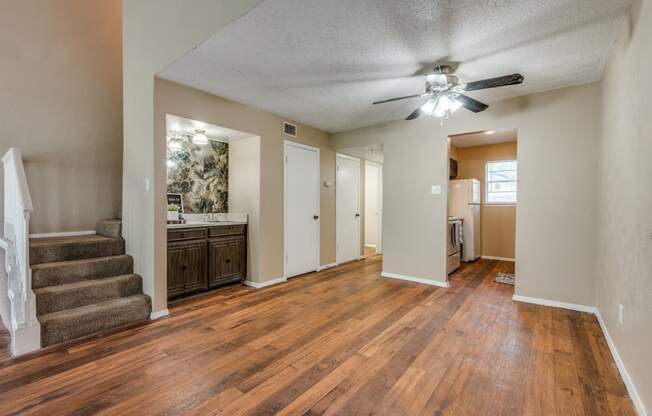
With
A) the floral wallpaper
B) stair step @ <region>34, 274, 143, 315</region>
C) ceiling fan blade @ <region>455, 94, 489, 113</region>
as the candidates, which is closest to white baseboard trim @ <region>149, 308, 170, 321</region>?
stair step @ <region>34, 274, 143, 315</region>

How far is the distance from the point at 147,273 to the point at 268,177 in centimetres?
191

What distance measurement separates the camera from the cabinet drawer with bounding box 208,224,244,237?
3.93m

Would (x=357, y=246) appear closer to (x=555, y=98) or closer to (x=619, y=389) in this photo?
(x=555, y=98)

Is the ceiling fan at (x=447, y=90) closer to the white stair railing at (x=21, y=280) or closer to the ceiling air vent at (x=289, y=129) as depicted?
the ceiling air vent at (x=289, y=129)

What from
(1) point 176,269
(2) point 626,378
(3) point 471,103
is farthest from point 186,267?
(2) point 626,378

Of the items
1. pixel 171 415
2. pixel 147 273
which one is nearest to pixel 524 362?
pixel 171 415

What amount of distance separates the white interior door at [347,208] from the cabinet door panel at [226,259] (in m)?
1.99

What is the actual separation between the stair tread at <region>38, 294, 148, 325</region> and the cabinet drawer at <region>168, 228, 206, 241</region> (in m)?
0.69

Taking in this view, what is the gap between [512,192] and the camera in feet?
20.6

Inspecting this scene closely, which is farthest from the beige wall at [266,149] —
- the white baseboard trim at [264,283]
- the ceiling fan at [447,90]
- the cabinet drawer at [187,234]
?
the ceiling fan at [447,90]

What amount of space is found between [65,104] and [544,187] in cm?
590

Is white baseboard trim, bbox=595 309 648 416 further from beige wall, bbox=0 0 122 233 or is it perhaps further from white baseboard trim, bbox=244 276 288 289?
beige wall, bbox=0 0 122 233

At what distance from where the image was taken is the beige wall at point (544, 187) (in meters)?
3.30

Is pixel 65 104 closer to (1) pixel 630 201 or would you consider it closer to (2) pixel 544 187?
(1) pixel 630 201
